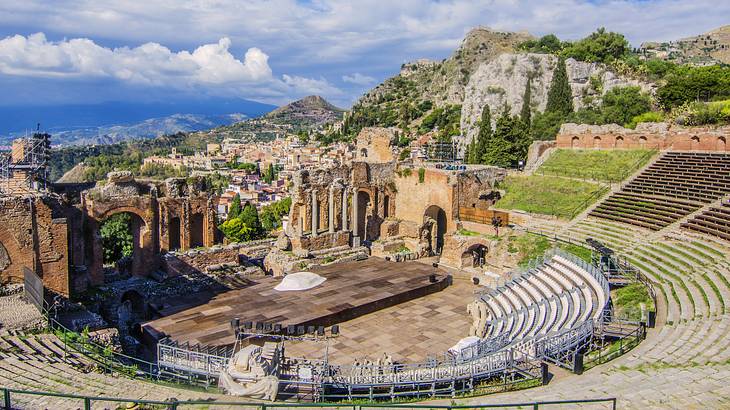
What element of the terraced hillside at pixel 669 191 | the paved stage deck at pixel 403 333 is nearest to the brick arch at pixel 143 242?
the paved stage deck at pixel 403 333

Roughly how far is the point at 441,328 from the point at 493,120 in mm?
64446

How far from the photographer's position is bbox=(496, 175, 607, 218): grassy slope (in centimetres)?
3366

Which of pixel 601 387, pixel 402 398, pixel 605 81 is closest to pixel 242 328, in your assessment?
pixel 402 398

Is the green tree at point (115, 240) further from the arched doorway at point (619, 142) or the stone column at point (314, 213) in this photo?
the arched doorway at point (619, 142)

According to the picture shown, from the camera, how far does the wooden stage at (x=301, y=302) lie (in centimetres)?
2098

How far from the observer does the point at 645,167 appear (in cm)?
3541

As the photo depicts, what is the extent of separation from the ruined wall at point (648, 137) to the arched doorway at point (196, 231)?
29430mm

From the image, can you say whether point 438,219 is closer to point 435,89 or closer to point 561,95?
point 561,95

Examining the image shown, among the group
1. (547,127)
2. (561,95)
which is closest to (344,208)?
(547,127)

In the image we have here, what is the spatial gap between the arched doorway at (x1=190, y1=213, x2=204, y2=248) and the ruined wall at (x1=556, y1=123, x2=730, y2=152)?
29.4 meters

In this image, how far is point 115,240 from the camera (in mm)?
38469

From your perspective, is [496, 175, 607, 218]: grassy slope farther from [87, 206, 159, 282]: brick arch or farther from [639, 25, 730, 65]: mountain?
[639, 25, 730, 65]: mountain

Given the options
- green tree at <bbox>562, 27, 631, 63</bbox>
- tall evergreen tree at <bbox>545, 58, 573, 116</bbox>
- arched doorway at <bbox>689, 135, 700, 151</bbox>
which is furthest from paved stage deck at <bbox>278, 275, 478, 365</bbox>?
green tree at <bbox>562, 27, 631, 63</bbox>

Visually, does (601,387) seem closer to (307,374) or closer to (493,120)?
(307,374)
